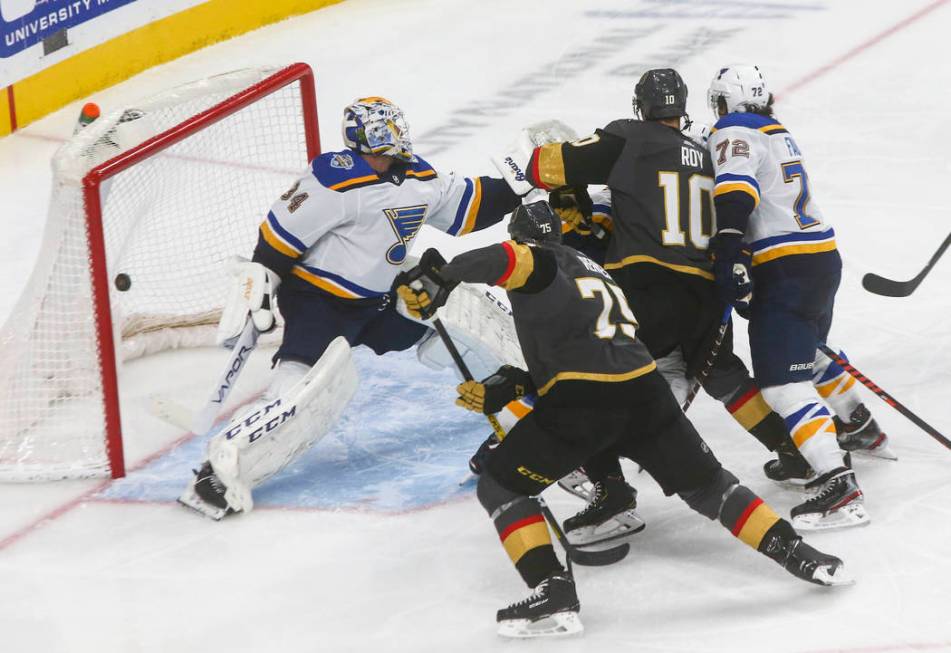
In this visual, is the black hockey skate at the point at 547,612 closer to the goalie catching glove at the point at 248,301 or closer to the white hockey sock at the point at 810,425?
the white hockey sock at the point at 810,425

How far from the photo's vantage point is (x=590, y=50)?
7730 millimetres

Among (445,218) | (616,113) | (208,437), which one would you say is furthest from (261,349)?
(616,113)

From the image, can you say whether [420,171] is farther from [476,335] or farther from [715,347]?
[715,347]

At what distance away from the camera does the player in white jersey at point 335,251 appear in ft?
13.7

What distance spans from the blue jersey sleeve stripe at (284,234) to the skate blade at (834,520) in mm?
1422

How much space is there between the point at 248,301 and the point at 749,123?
132 cm

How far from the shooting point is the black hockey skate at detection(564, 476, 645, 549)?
3938 mm

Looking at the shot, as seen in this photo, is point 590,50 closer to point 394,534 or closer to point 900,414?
point 900,414

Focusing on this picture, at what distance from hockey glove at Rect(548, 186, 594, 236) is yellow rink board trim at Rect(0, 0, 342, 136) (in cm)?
337

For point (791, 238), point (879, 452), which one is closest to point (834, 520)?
point (879, 452)

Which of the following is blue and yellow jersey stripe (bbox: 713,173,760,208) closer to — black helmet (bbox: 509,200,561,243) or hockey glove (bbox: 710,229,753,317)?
hockey glove (bbox: 710,229,753,317)

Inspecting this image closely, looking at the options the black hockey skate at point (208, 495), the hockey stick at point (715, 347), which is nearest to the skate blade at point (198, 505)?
the black hockey skate at point (208, 495)

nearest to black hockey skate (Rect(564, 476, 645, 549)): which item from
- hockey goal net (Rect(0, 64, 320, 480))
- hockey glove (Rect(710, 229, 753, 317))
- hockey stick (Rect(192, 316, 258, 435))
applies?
hockey glove (Rect(710, 229, 753, 317))

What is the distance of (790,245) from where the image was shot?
4.02m
